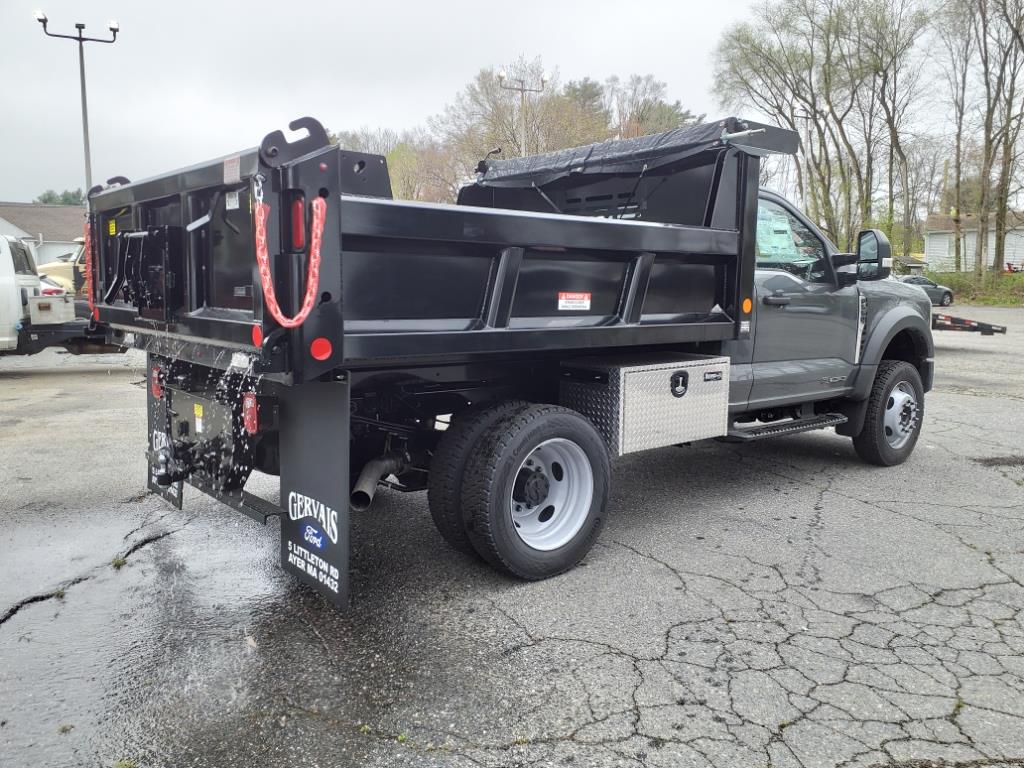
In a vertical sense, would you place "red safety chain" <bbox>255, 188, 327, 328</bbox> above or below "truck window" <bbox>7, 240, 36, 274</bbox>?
below

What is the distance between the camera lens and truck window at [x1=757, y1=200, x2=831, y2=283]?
541 cm

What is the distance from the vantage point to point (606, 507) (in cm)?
433

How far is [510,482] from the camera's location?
3854mm

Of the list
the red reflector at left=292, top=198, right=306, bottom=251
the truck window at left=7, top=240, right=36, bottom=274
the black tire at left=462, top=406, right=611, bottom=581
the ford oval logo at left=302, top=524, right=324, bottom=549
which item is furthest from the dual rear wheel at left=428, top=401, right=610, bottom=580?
the truck window at left=7, top=240, right=36, bottom=274

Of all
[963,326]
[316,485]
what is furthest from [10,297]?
[963,326]

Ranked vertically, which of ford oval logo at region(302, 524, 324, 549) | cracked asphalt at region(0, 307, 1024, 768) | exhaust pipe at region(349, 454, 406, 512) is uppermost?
exhaust pipe at region(349, 454, 406, 512)

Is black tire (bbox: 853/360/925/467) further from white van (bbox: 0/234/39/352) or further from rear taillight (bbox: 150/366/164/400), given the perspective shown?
white van (bbox: 0/234/39/352)

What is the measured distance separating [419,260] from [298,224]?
565 mm

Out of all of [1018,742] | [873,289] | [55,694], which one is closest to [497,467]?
[55,694]

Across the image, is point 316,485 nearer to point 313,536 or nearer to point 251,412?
point 313,536

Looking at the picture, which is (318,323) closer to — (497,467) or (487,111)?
(497,467)

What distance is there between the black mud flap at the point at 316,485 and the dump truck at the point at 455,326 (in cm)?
1

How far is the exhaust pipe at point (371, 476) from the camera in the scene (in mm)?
3836

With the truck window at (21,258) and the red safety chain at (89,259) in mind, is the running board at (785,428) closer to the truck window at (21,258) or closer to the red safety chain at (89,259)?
the red safety chain at (89,259)
